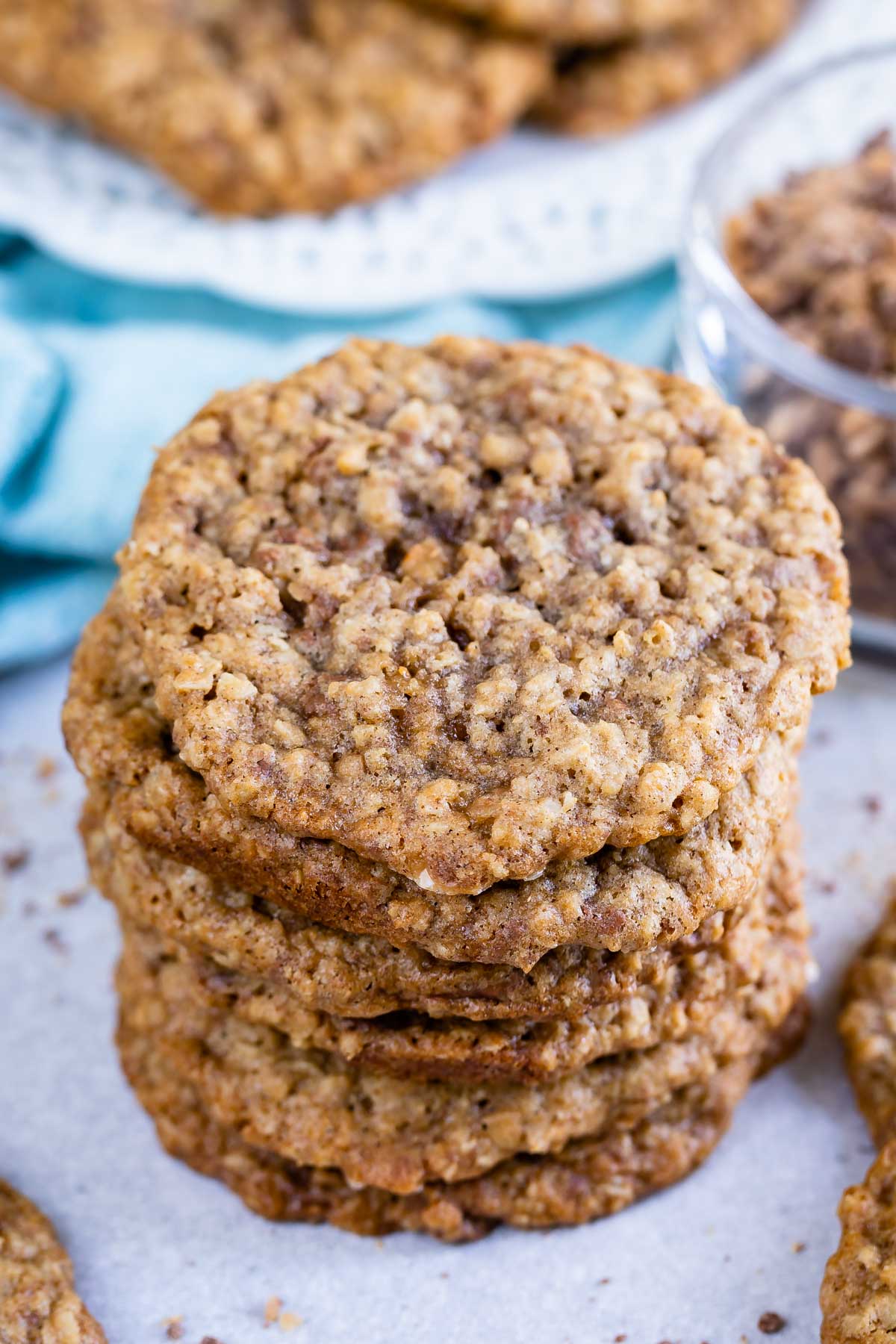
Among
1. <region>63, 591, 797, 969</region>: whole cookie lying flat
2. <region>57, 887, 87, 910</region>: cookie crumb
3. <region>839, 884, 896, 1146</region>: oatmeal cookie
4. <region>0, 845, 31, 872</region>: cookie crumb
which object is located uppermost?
<region>63, 591, 797, 969</region>: whole cookie lying flat

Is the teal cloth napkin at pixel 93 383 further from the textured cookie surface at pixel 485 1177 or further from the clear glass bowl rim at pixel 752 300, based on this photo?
the textured cookie surface at pixel 485 1177

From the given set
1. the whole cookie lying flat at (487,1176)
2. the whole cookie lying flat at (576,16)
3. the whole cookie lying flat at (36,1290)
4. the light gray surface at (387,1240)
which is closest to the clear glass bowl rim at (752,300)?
the whole cookie lying flat at (576,16)

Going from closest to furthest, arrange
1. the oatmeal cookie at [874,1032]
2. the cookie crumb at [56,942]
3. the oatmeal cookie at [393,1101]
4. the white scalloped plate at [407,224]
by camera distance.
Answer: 1. the oatmeal cookie at [393,1101]
2. the oatmeal cookie at [874,1032]
3. the cookie crumb at [56,942]
4. the white scalloped plate at [407,224]

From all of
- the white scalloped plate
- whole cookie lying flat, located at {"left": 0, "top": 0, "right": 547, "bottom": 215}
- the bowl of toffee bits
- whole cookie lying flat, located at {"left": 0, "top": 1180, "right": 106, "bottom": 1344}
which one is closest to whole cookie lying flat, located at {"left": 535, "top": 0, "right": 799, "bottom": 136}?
the white scalloped plate

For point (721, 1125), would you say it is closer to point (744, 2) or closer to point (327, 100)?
point (327, 100)

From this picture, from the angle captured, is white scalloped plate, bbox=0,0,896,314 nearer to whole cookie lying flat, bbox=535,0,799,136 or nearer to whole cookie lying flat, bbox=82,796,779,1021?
whole cookie lying flat, bbox=535,0,799,136

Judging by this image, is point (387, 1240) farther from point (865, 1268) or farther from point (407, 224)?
point (407, 224)
